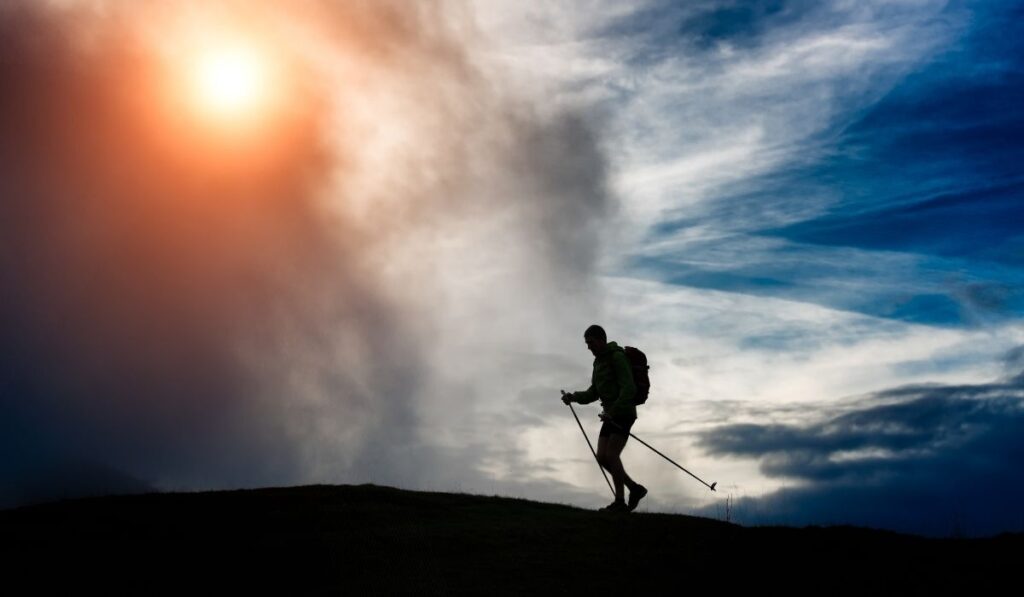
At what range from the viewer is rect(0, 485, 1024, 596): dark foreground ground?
12695 mm

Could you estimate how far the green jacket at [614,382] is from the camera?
18688mm

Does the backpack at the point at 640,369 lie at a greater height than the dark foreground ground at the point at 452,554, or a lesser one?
greater

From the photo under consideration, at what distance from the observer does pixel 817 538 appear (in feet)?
49.5

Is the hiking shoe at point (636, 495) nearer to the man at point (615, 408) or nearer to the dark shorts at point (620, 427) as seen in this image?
the man at point (615, 408)

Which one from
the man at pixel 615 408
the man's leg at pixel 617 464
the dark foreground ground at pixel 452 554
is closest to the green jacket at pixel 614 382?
the man at pixel 615 408

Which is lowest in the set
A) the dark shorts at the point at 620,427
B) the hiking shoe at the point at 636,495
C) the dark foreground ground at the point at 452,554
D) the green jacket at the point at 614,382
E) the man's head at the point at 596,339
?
the dark foreground ground at the point at 452,554

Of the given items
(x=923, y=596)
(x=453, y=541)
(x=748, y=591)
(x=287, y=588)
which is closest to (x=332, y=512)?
(x=453, y=541)

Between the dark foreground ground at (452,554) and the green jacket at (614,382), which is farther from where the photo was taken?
the green jacket at (614,382)

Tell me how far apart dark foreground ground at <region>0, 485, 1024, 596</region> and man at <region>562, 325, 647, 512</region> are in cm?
118

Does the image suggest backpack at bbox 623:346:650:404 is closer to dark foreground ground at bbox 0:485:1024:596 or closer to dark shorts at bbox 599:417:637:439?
dark shorts at bbox 599:417:637:439

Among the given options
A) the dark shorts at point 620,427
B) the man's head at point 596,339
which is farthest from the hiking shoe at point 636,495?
the man's head at point 596,339

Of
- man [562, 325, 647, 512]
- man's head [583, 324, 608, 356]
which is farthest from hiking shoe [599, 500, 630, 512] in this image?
Answer: man's head [583, 324, 608, 356]

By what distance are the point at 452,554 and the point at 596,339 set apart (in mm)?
6119

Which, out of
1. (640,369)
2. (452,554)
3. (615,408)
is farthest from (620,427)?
(452,554)
